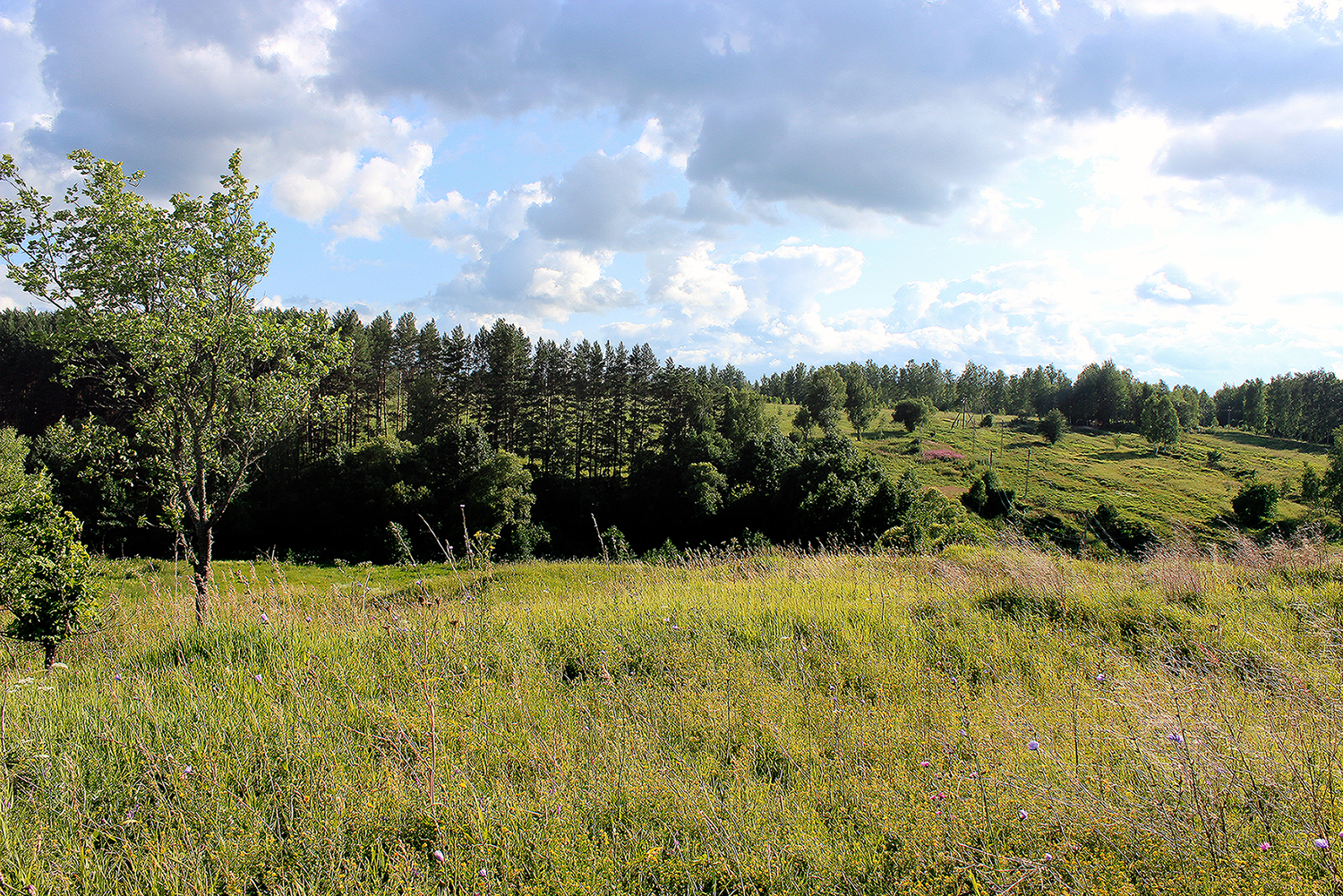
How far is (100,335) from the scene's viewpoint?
465 inches

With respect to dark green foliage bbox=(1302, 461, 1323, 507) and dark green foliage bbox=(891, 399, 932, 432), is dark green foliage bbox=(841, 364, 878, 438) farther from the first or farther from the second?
dark green foliage bbox=(1302, 461, 1323, 507)

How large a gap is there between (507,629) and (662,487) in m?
51.4

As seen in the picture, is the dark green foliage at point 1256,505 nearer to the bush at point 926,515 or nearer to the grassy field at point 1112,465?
the grassy field at point 1112,465

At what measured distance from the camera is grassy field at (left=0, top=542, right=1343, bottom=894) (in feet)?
9.70

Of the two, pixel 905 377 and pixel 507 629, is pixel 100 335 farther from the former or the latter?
pixel 905 377

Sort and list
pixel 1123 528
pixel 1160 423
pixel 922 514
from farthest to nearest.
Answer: pixel 1160 423 → pixel 1123 528 → pixel 922 514

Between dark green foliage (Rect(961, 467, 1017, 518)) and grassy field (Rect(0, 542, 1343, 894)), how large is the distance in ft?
190

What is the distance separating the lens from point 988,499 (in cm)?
6031

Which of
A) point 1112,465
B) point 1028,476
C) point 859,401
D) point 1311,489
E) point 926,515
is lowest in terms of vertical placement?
point 926,515

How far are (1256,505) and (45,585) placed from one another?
81340 millimetres

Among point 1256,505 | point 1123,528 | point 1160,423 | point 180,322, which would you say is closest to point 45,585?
point 180,322

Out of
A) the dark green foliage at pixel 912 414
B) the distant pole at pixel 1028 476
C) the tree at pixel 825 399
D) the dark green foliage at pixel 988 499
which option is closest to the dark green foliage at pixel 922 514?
the dark green foliage at pixel 988 499

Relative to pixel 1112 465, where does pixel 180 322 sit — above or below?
above

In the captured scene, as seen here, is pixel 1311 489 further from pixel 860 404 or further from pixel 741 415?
pixel 741 415
